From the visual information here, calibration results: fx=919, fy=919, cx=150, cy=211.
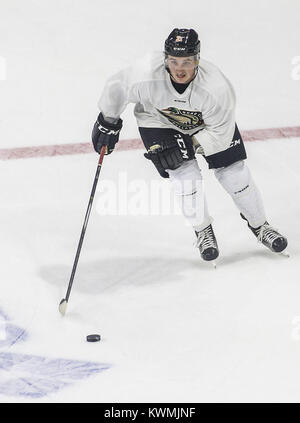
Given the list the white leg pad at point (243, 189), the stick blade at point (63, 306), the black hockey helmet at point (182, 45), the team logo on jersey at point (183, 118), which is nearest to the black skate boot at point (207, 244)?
the white leg pad at point (243, 189)

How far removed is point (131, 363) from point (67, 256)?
3.59 ft

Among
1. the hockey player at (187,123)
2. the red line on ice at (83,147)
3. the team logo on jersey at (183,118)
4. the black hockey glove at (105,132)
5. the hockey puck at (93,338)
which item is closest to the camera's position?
the hockey puck at (93,338)

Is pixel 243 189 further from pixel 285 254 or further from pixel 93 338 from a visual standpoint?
pixel 93 338

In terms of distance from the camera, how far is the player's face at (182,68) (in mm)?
3973

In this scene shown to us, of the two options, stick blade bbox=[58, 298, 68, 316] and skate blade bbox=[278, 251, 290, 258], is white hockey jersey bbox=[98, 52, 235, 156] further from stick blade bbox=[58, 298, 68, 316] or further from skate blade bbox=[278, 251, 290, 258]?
stick blade bbox=[58, 298, 68, 316]

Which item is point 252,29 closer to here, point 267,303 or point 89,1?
point 89,1

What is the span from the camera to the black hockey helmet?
394cm

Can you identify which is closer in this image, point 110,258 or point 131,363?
point 131,363

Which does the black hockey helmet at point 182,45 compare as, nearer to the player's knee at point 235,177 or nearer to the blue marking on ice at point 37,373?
the player's knee at point 235,177

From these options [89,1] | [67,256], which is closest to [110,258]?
[67,256]

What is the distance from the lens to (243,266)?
14.6ft

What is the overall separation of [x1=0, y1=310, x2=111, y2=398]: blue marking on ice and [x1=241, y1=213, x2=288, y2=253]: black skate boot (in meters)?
1.21

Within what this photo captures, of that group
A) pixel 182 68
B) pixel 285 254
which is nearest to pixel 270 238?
pixel 285 254
